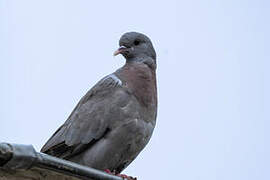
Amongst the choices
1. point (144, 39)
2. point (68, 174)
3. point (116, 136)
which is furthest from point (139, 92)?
point (68, 174)

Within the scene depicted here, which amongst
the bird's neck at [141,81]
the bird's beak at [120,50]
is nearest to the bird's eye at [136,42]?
the bird's beak at [120,50]

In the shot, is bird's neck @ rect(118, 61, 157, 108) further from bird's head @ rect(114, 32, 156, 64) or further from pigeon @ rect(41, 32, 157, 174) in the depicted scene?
bird's head @ rect(114, 32, 156, 64)

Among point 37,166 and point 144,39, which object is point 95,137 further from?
point 37,166

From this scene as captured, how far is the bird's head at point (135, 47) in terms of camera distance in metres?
7.89

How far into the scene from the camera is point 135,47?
26.1ft

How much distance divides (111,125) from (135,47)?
1.60 metres

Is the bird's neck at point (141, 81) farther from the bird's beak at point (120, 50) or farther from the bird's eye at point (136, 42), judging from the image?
the bird's eye at point (136, 42)

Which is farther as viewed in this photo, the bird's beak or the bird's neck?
the bird's beak

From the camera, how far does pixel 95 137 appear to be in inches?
265

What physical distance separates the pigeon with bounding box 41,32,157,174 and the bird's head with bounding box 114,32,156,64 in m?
0.53

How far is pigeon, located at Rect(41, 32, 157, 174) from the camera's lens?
22.1 ft

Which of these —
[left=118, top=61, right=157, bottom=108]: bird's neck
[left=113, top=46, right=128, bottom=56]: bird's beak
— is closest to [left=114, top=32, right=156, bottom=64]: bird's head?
[left=113, top=46, right=128, bottom=56]: bird's beak

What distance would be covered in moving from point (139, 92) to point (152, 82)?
0.43 meters

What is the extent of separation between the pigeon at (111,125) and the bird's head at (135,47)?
0.53m
